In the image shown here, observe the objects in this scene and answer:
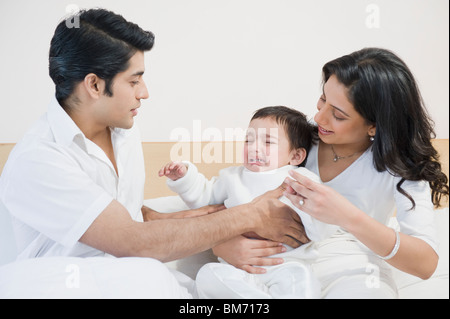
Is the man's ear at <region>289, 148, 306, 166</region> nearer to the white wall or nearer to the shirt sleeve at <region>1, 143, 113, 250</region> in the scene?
the shirt sleeve at <region>1, 143, 113, 250</region>

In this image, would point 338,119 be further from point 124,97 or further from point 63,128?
point 63,128

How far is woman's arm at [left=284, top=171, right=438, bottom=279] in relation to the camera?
1195mm

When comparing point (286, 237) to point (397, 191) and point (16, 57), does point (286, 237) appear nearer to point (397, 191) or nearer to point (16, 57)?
point (397, 191)

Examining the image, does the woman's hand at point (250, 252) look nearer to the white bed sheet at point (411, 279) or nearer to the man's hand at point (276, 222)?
the man's hand at point (276, 222)

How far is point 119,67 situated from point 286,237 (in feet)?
2.28

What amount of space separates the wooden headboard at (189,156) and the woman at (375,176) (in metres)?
0.87

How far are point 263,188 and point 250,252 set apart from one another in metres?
0.22

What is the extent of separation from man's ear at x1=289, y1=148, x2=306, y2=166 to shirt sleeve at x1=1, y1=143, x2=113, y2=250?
2.12ft

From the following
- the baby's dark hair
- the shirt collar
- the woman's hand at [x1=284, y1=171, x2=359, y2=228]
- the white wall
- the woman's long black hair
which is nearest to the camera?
the woman's hand at [x1=284, y1=171, x2=359, y2=228]

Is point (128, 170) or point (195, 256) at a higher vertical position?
point (128, 170)

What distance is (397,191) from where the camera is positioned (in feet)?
4.67

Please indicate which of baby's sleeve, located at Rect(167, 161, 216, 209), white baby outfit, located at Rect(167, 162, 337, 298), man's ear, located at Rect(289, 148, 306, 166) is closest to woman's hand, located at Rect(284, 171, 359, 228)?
white baby outfit, located at Rect(167, 162, 337, 298)

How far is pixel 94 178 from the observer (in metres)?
1.38

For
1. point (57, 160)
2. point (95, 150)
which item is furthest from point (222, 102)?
point (57, 160)
